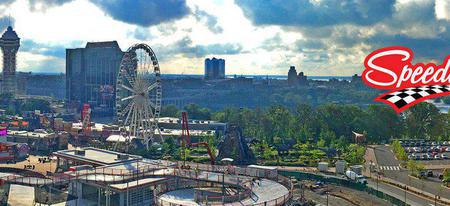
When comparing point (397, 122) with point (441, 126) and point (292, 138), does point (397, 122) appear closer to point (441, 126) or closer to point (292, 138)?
point (441, 126)

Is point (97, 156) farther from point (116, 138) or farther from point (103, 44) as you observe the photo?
point (103, 44)

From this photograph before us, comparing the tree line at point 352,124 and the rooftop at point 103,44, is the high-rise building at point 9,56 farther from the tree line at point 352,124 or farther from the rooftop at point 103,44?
the tree line at point 352,124

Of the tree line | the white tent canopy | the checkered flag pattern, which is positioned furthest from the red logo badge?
the tree line

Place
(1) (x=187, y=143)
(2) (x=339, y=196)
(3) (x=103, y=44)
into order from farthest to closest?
(3) (x=103, y=44)
(1) (x=187, y=143)
(2) (x=339, y=196)

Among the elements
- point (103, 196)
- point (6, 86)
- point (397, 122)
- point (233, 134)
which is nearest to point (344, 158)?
point (233, 134)

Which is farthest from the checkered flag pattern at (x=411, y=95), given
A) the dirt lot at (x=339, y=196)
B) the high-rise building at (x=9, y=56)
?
the high-rise building at (x=9, y=56)

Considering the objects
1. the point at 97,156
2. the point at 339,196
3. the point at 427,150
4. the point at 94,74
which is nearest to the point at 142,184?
the point at 97,156
